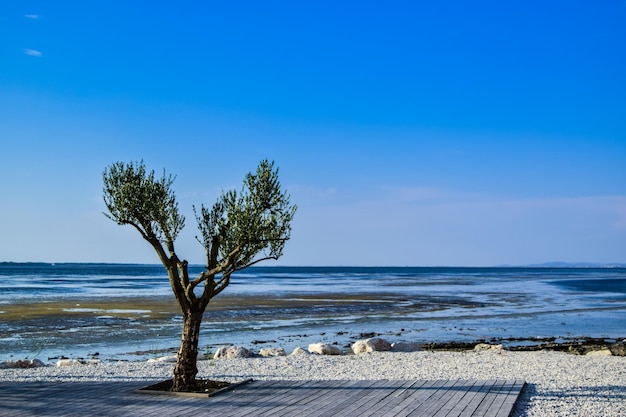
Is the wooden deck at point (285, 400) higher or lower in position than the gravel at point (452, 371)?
higher

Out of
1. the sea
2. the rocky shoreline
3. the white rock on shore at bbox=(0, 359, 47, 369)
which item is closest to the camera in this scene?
the white rock on shore at bbox=(0, 359, 47, 369)

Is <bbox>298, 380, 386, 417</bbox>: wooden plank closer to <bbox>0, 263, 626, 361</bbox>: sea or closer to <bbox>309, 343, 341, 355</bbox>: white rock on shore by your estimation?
<bbox>309, 343, 341, 355</bbox>: white rock on shore

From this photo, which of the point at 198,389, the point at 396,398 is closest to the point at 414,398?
the point at 396,398

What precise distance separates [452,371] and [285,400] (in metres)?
7.14

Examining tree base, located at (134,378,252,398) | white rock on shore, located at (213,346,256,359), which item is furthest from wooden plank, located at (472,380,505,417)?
white rock on shore, located at (213,346,256,359)

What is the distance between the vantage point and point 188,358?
13430 millimetres

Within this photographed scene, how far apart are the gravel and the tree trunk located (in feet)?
10.2

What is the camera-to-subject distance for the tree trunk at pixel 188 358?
43.6ft

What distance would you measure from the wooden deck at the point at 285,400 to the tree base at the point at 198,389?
20 cm

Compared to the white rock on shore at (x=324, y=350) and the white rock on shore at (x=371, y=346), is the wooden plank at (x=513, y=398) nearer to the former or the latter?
the white rock on shore at (x=371, y=346)

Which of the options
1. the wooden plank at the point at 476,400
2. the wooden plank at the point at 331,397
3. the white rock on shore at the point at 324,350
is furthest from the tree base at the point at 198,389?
the white rock on shore at the point at 324,350

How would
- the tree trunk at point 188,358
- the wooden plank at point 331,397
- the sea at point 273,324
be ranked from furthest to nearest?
the sea at point 273,324 → the tree trunk at point 188,358 → the wooden plank at point 331,397

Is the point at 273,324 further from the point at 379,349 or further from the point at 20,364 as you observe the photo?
the point at 20,364

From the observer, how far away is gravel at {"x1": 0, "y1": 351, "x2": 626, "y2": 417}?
13406 mm
